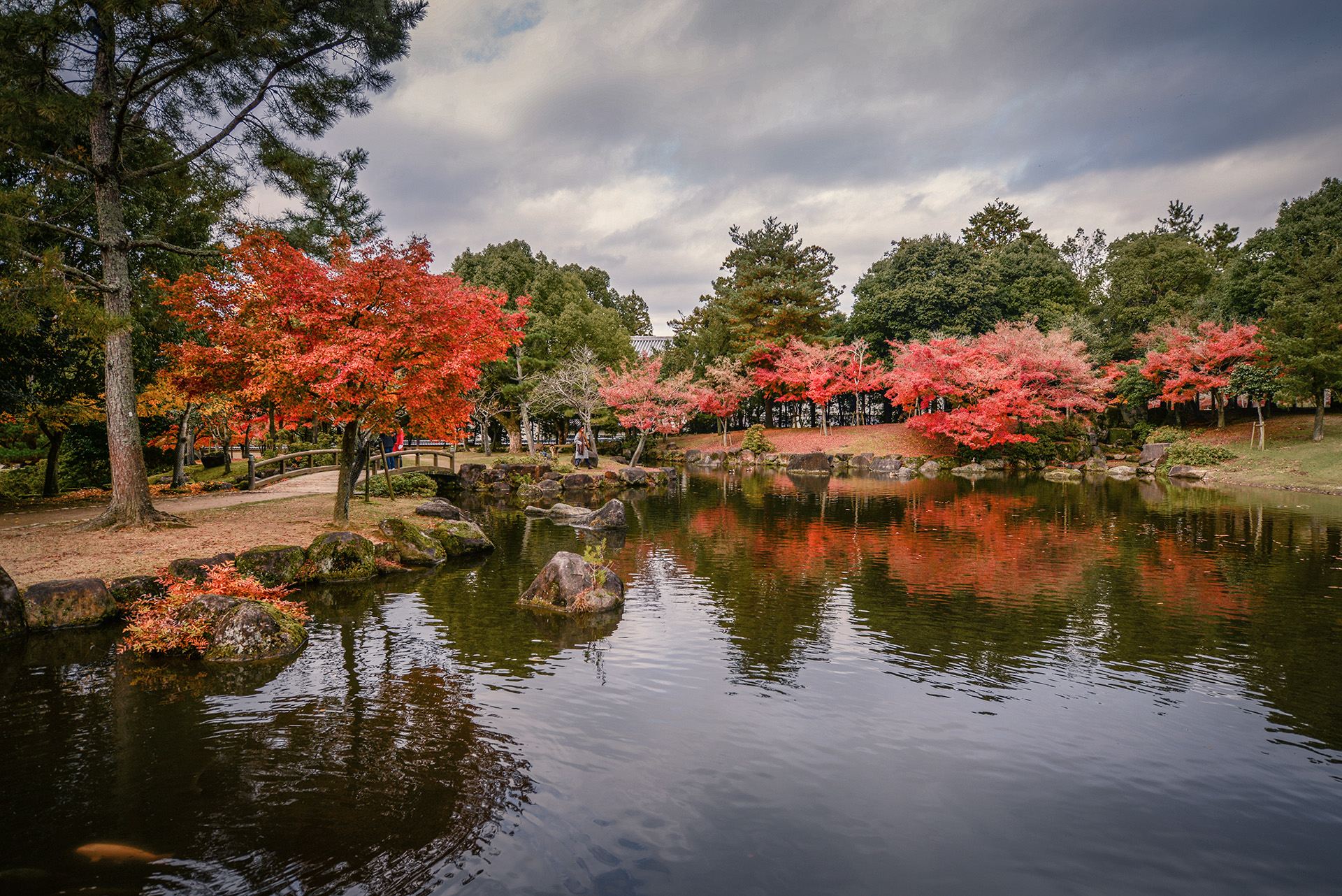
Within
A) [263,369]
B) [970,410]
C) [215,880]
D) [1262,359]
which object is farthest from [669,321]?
[215,880]


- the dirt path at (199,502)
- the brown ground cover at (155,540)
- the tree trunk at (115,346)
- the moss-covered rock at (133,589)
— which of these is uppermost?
the tree trunk at (115,346)

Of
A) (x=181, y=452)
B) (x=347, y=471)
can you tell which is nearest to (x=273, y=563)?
(x=347, y=471)

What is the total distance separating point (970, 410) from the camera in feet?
115

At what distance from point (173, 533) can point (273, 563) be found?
7.46ft

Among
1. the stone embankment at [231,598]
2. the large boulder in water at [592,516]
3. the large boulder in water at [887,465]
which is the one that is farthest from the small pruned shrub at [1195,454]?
the stone embankment at [231,598]

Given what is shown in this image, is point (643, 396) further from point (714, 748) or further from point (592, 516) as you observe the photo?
point (714, 748)

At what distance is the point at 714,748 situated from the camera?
222 inches

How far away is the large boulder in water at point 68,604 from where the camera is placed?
8.14 metres

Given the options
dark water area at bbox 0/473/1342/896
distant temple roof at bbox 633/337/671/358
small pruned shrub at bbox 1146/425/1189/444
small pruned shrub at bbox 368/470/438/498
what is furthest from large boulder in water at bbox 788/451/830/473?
dark water area at bbox 0/473/1342/896

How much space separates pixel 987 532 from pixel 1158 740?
1114cm

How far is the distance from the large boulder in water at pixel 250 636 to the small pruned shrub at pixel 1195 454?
36.6m

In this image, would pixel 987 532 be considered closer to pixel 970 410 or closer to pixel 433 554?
pixel 433 554

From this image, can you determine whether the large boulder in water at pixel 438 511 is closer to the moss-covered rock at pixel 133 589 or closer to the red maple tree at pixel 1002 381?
the moss-covered rock at pixel 133 589

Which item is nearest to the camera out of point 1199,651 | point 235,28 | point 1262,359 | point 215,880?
point 215,880
